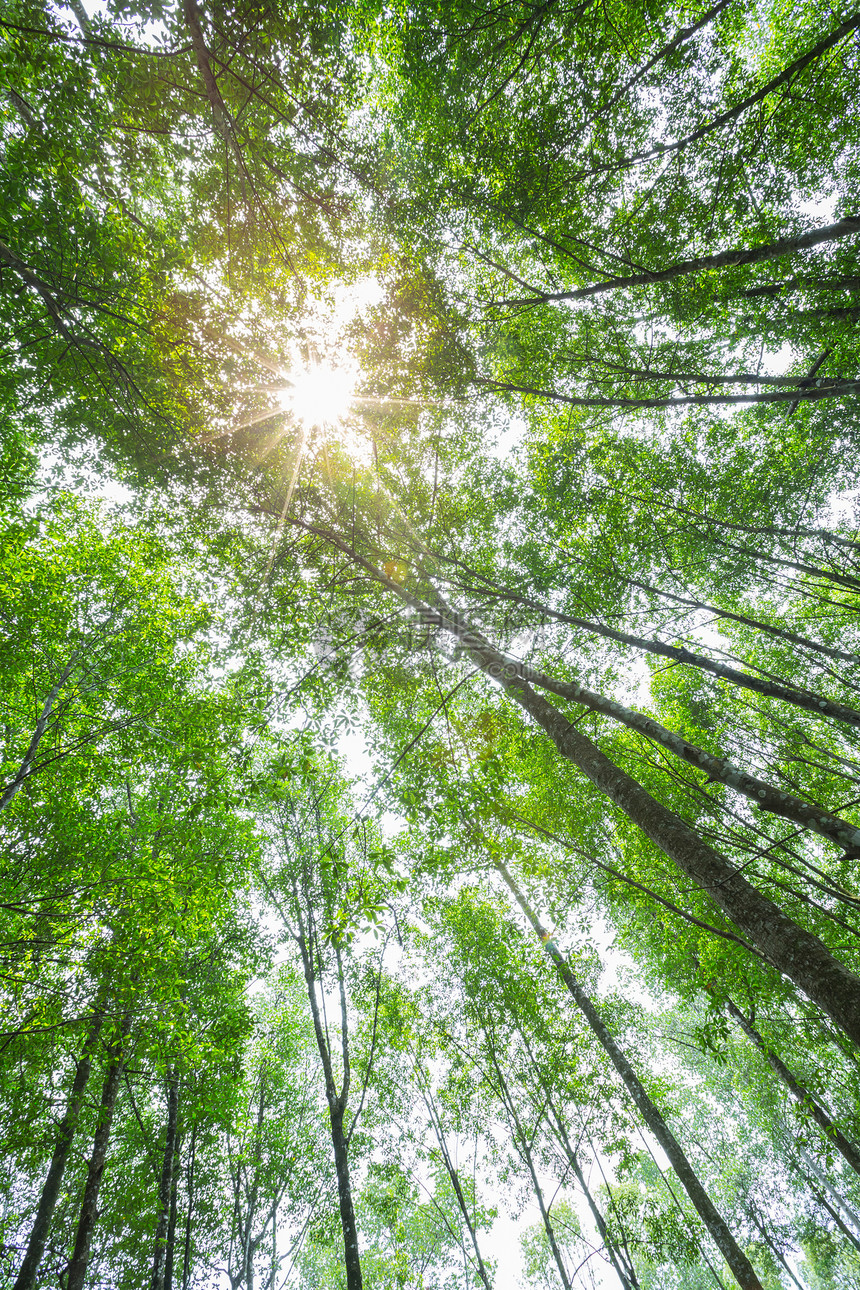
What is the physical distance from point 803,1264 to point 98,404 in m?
46.9

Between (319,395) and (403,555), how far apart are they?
2.58 metres

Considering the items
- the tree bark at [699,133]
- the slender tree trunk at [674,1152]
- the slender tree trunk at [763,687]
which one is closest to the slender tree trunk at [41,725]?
the slender tree trunk at [763,687]

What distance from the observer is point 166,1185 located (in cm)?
866

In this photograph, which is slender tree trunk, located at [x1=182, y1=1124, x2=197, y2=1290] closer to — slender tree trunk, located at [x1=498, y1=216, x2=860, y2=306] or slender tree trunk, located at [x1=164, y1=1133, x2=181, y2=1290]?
slender tree trunk, located at [x1=164, y1=1133, x2=181, y2=1290]

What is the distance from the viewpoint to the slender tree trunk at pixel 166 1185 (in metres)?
8.31

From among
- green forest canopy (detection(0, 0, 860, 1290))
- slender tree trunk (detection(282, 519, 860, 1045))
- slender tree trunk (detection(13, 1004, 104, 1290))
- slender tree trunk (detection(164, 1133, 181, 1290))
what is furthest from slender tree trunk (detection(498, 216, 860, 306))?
slender tree trunk (detection(164, 1133, 181, 1290))

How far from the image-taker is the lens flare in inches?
281

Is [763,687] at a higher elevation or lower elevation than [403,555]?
lower

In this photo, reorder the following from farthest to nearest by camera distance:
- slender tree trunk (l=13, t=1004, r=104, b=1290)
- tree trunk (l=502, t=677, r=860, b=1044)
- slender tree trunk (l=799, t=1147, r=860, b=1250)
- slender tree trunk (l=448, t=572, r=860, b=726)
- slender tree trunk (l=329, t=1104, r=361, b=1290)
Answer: slender tree trunk (l=799, t=1147, r=860, b=1250) < slender tree trunk (l=329, t=1104, r=361, b=1290) < slender tree trunk (l=13, t=1004, r=104, b=1290) < slender tree trunk (l=448, t=572, r=860, b=726) < tree trunk (l=502, t=677, r=860, b=1044)

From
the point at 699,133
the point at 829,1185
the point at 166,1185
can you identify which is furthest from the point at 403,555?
the point at 829,1185

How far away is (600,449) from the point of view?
9.53 meters

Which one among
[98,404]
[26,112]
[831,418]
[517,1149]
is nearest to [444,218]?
[26,112]

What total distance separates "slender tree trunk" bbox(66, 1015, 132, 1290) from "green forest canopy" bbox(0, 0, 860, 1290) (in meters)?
0.08

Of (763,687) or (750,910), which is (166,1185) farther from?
(763,687)
